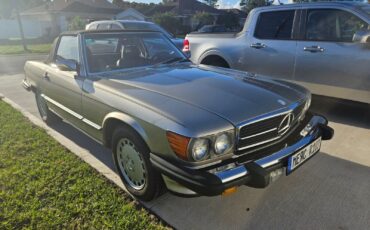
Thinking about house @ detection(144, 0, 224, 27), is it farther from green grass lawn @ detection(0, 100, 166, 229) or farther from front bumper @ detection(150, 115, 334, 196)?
front bumper @ detection(150, 115, 334, 196)

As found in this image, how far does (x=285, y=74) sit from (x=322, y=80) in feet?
2.06

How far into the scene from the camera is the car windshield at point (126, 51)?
3609 mm

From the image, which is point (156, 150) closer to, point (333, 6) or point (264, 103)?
point (264, 103)

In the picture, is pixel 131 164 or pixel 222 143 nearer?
pixel 222 143

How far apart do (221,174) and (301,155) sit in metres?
0.88

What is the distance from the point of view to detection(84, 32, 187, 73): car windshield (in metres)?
3.61

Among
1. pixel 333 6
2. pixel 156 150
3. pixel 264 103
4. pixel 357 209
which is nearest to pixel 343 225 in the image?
pixel 357 209

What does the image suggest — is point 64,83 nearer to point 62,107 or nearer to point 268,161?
point 62,107

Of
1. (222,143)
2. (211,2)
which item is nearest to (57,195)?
(222,143)

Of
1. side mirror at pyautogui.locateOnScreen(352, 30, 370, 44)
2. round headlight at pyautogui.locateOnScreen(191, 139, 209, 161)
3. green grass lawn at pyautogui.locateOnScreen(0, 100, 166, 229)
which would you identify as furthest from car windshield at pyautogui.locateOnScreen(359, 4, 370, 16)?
green grass lawn at pyautogui.locateOnScreen(0, 100, 166, 229)

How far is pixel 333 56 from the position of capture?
4.64m

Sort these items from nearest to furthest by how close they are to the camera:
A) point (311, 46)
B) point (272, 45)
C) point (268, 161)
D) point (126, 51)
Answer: point (268, 161)
point (126, 51)
point (311, 46)
point (272, 45)

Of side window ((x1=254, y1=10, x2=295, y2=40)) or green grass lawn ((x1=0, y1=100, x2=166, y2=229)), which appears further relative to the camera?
side window ((x1=254, y1=10, x2=295, y2=40))

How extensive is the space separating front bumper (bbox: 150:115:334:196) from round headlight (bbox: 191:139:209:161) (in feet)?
0.33
